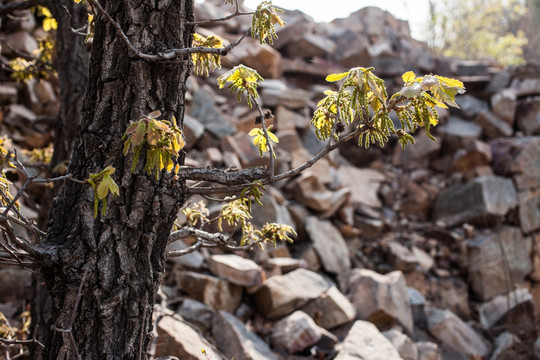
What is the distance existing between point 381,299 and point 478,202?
3812 millimetres

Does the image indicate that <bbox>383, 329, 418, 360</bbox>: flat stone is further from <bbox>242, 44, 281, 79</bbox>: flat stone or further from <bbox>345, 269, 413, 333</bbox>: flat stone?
<bbox>242, 44, 281, 79</bbox>: flat stone

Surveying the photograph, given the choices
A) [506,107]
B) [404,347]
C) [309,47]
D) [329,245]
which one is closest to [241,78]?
[404,347]

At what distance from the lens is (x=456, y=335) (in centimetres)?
605

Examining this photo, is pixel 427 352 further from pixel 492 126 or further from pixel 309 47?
pixel 309 47

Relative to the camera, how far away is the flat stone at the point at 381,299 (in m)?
5.68

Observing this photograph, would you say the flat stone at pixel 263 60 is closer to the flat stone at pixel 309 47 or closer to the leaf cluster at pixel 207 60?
the flat stone at pixel 309 47

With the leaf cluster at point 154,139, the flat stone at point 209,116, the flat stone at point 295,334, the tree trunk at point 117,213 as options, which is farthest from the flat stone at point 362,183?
the leaf cluster at point 154,139

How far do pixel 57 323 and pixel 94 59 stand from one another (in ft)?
3.89

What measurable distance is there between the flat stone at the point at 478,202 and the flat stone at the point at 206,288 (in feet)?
17.3

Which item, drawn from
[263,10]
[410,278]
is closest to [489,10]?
[410,278]

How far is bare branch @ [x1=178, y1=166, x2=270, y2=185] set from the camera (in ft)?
7.01

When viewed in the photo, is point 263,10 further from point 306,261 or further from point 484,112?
point 484,112

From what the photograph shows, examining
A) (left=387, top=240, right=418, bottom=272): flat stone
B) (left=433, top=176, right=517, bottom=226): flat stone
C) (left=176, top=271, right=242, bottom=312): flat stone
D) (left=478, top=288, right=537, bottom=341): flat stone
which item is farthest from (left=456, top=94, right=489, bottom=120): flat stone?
(left=176, top=271, right=242, bottom=312): flat stone

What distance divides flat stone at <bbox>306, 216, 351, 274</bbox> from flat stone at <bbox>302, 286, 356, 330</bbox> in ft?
4.54
